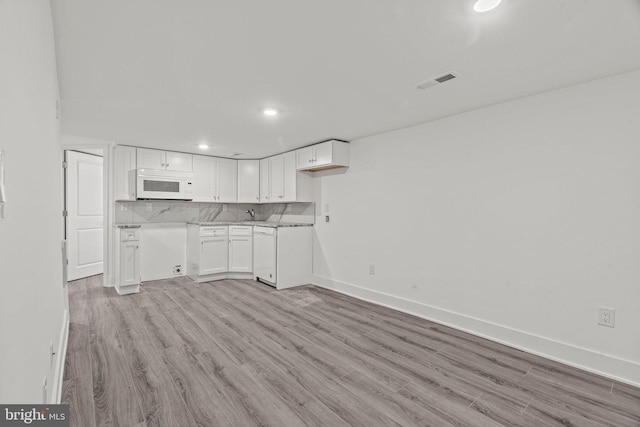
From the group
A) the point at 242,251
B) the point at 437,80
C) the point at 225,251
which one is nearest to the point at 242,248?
the point at 242,251

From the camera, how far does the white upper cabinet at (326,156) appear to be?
4199mm

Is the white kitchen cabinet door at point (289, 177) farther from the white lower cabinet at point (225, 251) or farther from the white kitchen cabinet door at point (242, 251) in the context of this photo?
the white kitchen cabinet door at point (242, 251)

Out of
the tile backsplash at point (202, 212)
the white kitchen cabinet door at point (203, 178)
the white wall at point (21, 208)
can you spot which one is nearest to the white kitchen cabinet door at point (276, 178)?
the tile backsplash at point (202, 212)

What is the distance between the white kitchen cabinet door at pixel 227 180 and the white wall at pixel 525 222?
2959mm

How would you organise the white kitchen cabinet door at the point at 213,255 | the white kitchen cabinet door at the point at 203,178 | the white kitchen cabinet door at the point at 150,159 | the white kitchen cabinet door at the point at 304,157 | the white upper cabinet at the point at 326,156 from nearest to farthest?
the white upper cabinet at the point at 326,156 < the white kitchen cabinet door at the point at 304,157 < the white kitchen cabinet door at the point at 150,159 < the white kitchen cabinet door at the point at 213,255 < the white kitchen cabinet door at the point at 203,178

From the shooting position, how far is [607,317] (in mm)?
2275

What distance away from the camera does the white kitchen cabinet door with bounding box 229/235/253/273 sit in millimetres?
5129

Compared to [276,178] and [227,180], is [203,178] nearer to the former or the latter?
[227,180]

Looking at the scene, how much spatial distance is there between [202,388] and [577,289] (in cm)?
292

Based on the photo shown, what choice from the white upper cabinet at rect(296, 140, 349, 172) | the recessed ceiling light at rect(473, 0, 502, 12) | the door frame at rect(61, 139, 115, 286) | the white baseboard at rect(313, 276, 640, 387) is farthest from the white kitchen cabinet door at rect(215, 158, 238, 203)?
the recessed ceiling light at rect(473, 0, 502, 12)

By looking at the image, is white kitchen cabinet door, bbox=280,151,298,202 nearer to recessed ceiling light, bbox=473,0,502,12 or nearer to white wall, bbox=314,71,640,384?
white wall, bbox=314,71,640,384

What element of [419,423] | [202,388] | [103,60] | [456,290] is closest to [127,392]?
[202,388]

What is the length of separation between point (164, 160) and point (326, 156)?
9.00 feet

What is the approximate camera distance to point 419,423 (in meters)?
1.72
